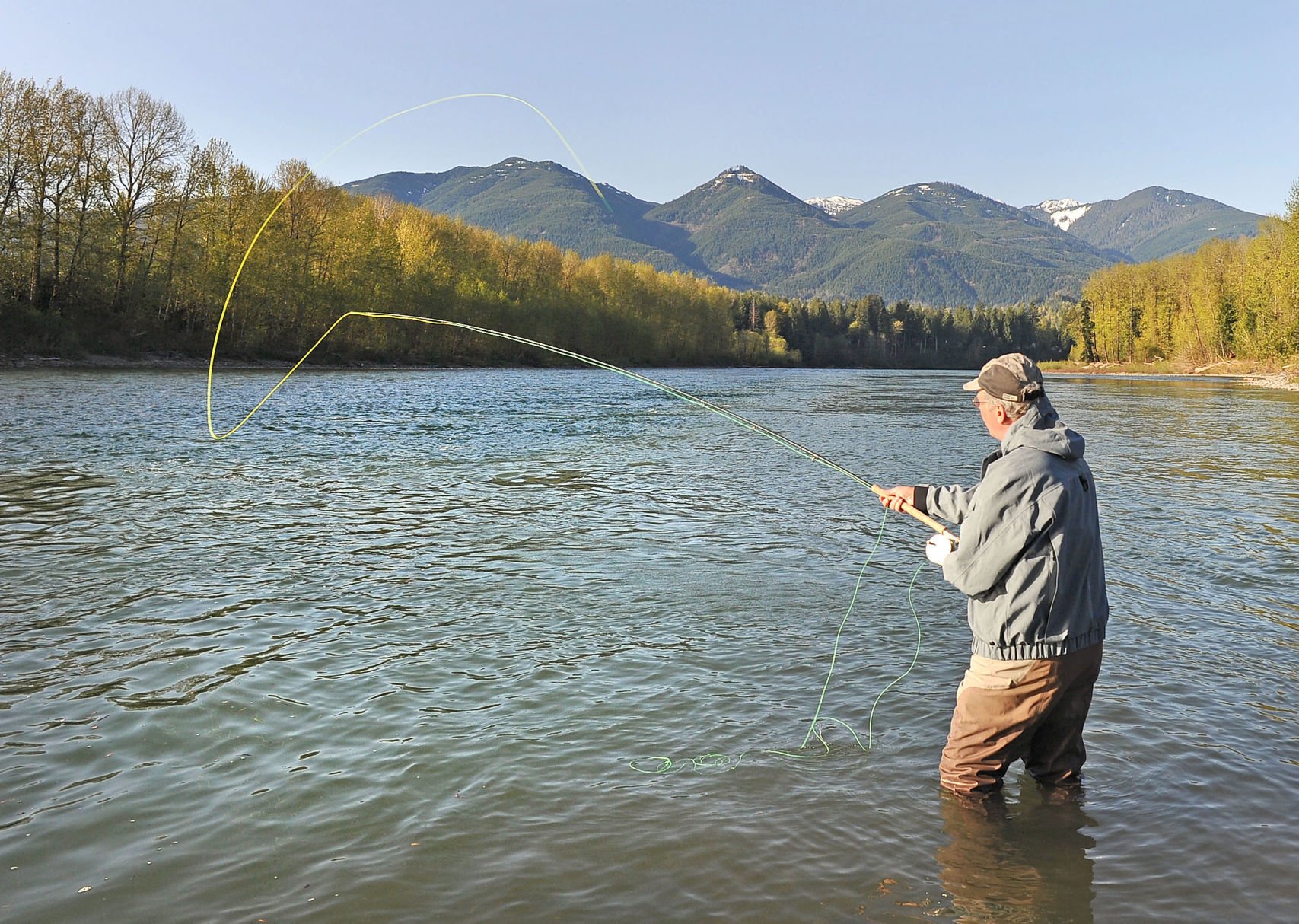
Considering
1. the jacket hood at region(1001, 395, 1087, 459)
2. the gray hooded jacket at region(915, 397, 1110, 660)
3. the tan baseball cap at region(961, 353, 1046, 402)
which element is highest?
the tan baseball cap at region(961, 353, 1046, 402)

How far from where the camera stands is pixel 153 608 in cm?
802

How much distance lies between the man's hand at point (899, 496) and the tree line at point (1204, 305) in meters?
68.5

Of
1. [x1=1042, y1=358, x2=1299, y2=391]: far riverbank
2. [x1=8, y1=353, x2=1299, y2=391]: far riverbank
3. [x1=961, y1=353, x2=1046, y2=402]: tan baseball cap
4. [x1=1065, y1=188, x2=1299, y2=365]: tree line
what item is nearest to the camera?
[x1=961, y1=353, x2=1046, y2=402]: tan baseball cap

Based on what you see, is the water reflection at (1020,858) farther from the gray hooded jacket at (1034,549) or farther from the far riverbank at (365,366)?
the far riverbank at (365,366)

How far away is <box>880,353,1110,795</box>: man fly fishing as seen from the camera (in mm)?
4016

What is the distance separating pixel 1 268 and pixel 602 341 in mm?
63002

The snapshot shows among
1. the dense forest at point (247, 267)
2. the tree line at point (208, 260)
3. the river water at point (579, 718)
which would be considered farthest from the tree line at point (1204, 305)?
the river water at point (579, 718)

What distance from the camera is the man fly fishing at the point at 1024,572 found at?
4016 millimetres

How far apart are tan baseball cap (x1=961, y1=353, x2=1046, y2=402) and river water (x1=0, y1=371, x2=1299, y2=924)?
211cm

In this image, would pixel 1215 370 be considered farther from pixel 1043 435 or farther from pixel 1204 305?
pixel 1043 435

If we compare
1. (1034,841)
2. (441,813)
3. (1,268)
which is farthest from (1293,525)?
(1,268)

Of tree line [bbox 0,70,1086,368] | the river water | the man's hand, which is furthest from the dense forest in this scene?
the man's hand

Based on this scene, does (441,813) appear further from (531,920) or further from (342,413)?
(342,413)

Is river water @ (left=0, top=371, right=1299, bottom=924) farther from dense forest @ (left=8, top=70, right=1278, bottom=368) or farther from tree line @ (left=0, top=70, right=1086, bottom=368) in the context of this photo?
tree line @ (left=0, top=70, right=1086, bottom=368)
